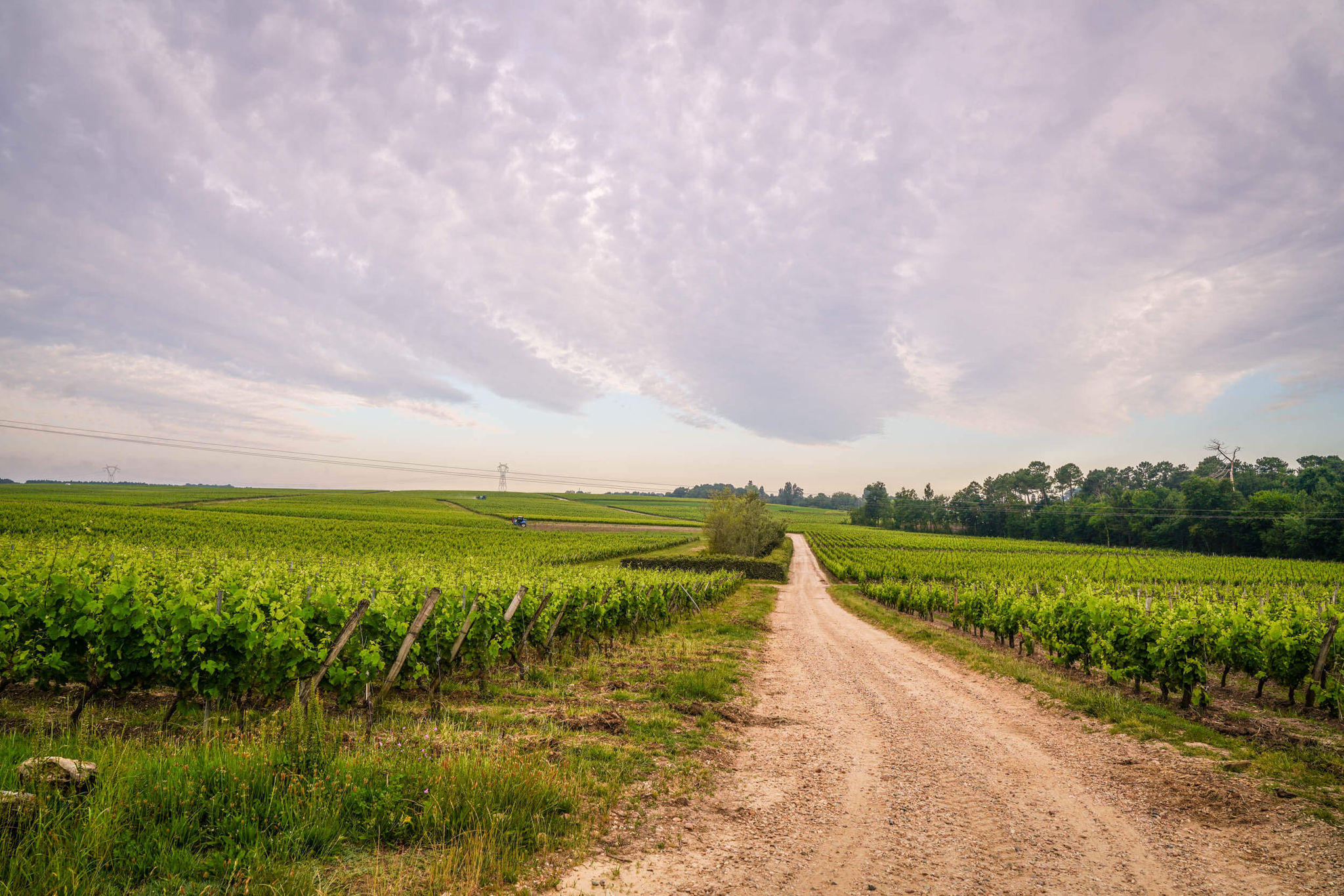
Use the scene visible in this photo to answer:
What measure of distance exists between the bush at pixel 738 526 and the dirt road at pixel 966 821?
2019 inches

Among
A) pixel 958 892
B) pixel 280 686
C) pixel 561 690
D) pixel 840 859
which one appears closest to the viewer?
pixel 958 892

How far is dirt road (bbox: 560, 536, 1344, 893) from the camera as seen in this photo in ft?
16.0

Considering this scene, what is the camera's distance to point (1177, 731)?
9.19 metres

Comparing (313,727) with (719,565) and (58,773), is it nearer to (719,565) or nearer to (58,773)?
(58,773)

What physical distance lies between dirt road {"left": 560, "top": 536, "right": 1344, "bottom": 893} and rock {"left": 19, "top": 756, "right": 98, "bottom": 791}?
4032 mm

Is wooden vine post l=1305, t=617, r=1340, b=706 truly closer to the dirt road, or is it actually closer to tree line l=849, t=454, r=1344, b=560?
the dirt road

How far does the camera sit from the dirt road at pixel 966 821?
4887 millimetres

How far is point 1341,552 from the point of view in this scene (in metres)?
67.3

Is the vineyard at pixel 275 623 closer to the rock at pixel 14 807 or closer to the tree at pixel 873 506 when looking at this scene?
the rock at pixel 14 807

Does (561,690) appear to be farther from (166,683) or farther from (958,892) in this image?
(958,892)

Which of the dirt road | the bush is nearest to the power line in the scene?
the bush

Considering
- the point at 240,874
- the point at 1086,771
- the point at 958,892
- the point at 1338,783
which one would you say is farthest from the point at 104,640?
the point at 1338,783

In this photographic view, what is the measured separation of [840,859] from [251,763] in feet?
17.9

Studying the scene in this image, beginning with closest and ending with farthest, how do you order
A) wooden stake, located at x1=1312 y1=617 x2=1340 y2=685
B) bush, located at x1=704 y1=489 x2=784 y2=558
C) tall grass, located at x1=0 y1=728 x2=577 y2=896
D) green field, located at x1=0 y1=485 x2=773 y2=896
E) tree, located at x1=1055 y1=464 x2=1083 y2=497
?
tall grass, located at x1=0 y1=728 x2=577 y2=896, green field, located at x1=0 y1=485 x2=773 y2=896, wooden stake, located at x1=1312 y1=617 x2=1340 y2=685, bush, located at x1=704 y1=489 x2=784 y2=558, tree, located at x1=1055 y1=464 x2=1083 y2=497
